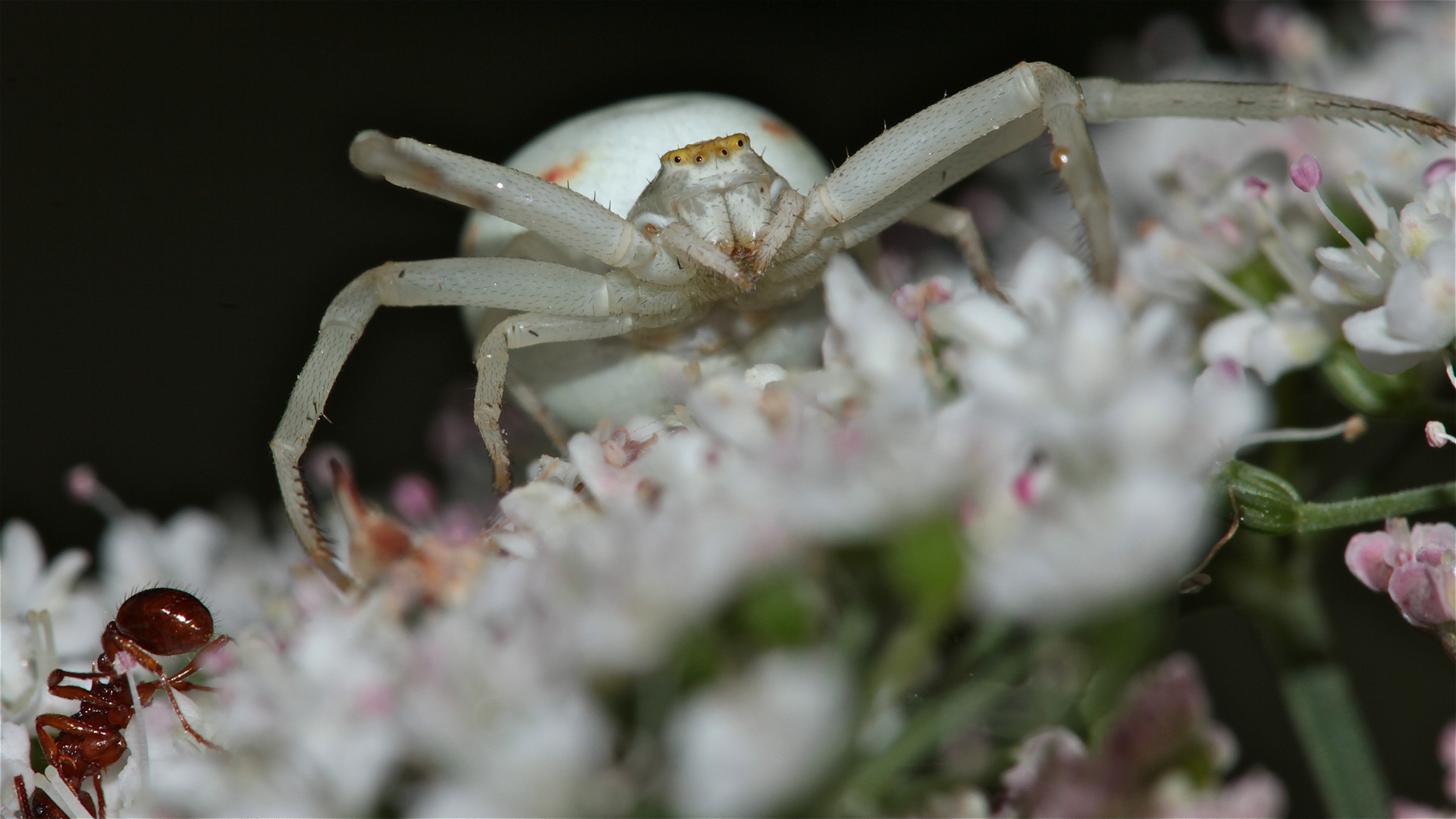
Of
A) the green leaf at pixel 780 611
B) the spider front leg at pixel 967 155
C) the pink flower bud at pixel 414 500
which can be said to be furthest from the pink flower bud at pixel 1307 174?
the pink flower bud at pixel 414 500

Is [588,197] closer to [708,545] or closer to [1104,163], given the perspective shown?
[708,545]

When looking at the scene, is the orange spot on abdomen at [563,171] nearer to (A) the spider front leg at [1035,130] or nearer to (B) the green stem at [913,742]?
(A) the spider front leg at [1035,130]

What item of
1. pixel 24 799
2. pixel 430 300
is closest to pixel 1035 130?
pixel 430 300

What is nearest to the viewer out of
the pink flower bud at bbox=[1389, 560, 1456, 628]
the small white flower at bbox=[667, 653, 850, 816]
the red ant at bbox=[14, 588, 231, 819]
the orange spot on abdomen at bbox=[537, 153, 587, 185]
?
the small white flower at bbox=[667, 653, 850, 816]

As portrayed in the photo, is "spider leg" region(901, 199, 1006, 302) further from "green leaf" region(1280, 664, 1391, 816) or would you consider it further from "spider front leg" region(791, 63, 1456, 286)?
"green leaf" region(1280, 664, 1391, 816)

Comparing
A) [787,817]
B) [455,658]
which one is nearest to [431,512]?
[455,658]

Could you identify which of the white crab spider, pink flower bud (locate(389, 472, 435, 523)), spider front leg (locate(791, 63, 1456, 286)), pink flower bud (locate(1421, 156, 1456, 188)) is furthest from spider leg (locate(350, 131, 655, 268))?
pink flower bud (locate(1421, 156, 1456, 188))
